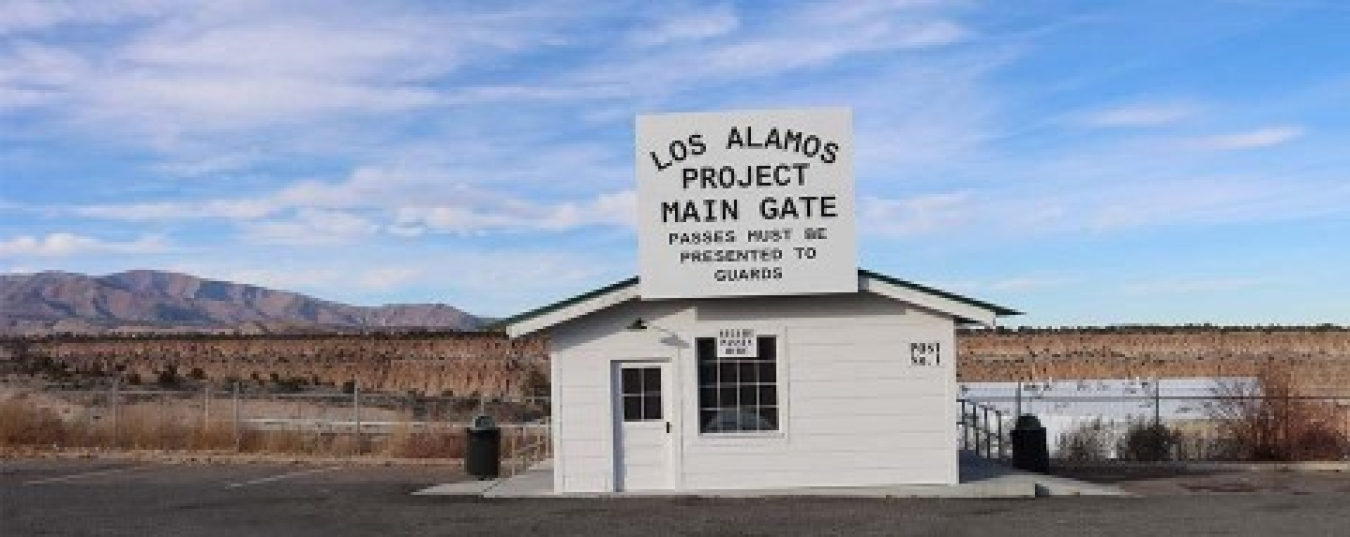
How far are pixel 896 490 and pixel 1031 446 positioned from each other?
3.96 metres

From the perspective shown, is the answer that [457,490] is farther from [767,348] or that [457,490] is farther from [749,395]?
[767,348]

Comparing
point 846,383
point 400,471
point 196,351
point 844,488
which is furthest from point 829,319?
point 196,351

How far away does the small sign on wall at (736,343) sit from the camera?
21.5m

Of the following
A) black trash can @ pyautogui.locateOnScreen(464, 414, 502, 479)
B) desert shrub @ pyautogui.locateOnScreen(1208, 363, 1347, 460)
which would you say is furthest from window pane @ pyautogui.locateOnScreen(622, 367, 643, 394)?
desert shrub @ pyautogui.locateOnScreen(1208, 363, 1347, 460)

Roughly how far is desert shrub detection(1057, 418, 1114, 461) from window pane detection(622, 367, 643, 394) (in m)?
8.94

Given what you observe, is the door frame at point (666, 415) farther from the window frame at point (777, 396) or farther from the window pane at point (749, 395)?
the window pane at point (749, 395)

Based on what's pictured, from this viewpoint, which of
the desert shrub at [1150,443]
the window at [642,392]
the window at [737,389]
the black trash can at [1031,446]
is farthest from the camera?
the desert shrub at [1150,443]

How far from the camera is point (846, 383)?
70.6 feet

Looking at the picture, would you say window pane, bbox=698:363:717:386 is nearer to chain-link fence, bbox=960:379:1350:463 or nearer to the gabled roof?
the gabled roof

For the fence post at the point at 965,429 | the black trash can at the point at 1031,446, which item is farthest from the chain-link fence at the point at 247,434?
the black trash can at the point at 1031,446

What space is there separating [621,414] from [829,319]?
3.17 metres

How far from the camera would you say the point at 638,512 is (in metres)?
19.4

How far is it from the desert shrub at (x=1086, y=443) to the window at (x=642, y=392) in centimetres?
872

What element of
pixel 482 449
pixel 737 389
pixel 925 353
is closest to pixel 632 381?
pixel 737 389
